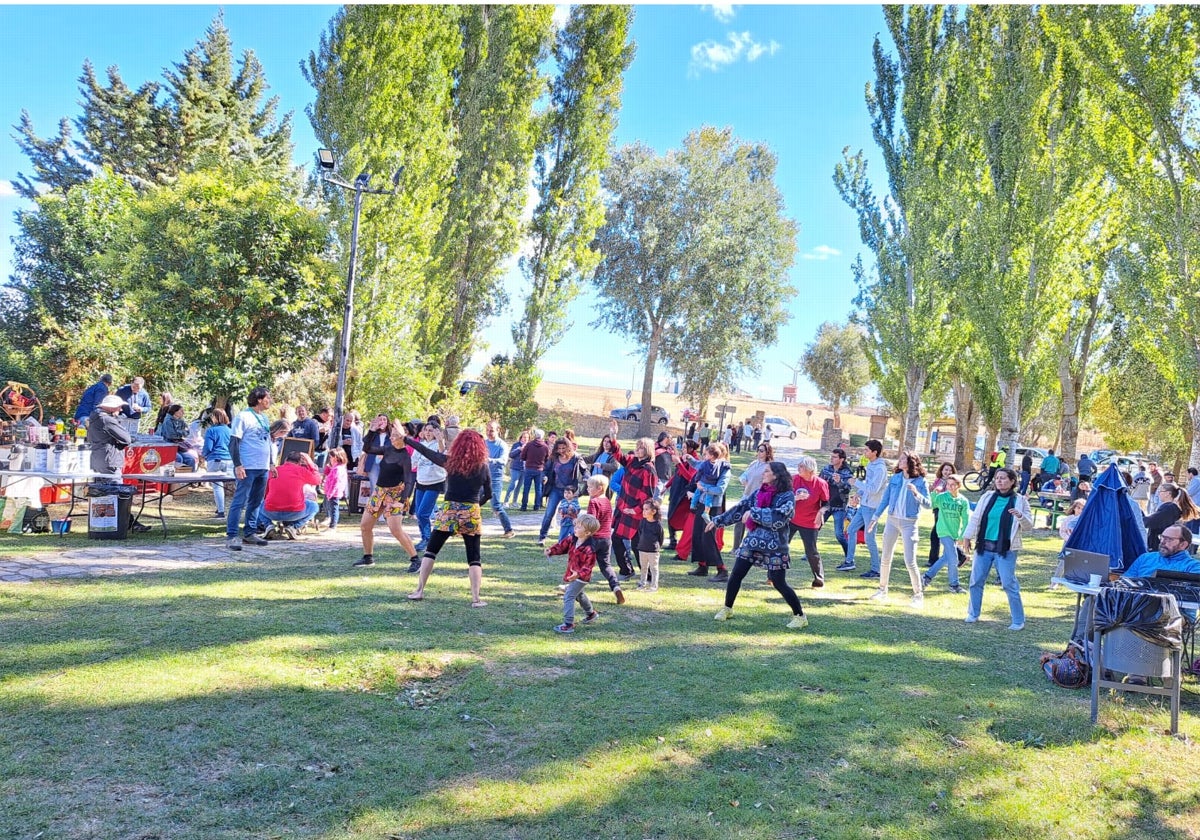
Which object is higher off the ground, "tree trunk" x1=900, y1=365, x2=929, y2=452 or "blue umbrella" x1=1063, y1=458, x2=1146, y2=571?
"tree trunk" x1=900, y1=365, x2=929, y2=452

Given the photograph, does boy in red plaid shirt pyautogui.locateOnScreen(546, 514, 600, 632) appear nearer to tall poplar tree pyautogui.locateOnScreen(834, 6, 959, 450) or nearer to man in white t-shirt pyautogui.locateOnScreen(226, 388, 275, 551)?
man in white t-shirt pyautogui.locateOnScreen(226, 388, 275, 551)

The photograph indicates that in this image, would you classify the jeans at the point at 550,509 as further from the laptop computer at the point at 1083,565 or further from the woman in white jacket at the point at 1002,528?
the laptop computer at the point at 1083,565

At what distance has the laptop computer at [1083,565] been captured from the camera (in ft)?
20.4

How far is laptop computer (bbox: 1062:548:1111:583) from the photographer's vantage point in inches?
245

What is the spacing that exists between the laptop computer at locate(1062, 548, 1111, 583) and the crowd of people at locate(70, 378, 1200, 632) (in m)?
0.57

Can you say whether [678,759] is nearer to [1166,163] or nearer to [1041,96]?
[1166,163]

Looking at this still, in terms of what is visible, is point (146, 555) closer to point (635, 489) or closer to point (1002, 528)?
point (635, 489)

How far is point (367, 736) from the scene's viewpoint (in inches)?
175

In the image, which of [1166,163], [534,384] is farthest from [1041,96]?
[534,384]

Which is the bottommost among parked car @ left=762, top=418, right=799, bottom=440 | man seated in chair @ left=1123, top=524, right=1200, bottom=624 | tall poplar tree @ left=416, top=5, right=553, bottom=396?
man seated in chair @ left=1123, top=524, right=1200, bottom=624

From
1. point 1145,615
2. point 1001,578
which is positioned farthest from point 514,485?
point 1145,615

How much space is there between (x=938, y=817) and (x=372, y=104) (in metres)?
18.8

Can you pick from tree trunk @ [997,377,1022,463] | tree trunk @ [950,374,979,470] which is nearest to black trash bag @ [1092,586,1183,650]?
tree trunk @ [997,377,1022,463]

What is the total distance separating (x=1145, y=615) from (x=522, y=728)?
442 cm
